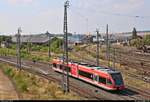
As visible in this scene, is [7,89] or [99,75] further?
[7,89]

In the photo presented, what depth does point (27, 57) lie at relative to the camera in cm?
10306

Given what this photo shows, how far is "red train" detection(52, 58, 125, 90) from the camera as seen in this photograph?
44.0m

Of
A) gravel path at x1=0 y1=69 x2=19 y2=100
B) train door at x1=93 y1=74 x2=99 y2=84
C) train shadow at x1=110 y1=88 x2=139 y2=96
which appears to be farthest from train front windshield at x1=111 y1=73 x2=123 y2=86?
gravel path at x1=0 y1=69 x2=19 y2=100

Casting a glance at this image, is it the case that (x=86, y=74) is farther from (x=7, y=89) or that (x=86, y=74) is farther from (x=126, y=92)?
(x=7, y=89)

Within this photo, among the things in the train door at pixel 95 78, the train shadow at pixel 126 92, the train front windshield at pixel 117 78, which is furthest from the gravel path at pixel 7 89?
the train shadow at pixel 126 92

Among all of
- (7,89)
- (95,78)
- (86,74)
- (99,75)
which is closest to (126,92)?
(99,75)

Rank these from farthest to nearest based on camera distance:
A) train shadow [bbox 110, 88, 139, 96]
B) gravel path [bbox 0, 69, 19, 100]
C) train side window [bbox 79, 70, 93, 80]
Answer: train side window [bbox 79, 70, 93, 80]
train shadow [bbox 110, 88, 139, 96]
gravel path [bbox 0, 69, 19, 100]

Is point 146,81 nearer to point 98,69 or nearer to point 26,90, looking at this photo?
point 98,69

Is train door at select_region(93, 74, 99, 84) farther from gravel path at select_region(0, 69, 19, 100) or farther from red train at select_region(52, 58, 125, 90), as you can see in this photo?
gravel path at select_region(0, 69, 19, 100)

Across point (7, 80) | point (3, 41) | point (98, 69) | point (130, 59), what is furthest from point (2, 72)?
point (3, 41)

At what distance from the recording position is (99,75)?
46.4 meters

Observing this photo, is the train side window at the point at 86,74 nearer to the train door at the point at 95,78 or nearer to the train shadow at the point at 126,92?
the train door at the point at 95,78

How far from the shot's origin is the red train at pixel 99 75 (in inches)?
1731

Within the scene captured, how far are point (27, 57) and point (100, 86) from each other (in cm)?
5960
